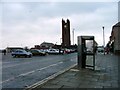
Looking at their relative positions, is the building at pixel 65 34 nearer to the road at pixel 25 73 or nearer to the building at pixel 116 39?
the building at pixel 116 39

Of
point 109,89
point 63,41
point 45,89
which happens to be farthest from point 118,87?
point 63,41

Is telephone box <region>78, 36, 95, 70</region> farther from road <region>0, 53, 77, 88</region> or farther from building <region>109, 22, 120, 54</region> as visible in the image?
building <region>109, 22, 120, 54</region>

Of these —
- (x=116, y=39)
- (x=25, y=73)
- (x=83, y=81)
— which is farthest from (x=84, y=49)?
(x=116, y=39)

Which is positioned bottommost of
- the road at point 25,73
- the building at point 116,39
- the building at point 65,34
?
the road at point 25,73

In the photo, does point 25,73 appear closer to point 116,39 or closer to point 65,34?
point 116,39

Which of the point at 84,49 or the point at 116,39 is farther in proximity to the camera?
the point at 116,39

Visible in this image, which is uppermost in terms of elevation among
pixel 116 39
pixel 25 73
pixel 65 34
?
pixel 65 34

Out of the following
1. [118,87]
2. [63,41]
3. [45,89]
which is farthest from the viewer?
[63,41]

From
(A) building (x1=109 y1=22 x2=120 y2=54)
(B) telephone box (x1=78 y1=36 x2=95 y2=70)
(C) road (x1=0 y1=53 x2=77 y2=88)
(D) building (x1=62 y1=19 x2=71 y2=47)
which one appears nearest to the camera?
(C) road (x1=0 y1=53 x2=77 y2=88)

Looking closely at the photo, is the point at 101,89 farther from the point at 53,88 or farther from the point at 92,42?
the point at 92,42

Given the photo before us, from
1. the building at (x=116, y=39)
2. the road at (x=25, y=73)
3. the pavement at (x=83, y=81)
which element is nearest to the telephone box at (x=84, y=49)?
the road at (x=25, y=73)

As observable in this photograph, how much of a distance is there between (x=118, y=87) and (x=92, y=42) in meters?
10.5

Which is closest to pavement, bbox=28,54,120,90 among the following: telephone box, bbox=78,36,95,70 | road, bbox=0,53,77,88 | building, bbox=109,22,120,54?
road, bbox=0,53,77,88

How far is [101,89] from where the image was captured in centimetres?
1101
